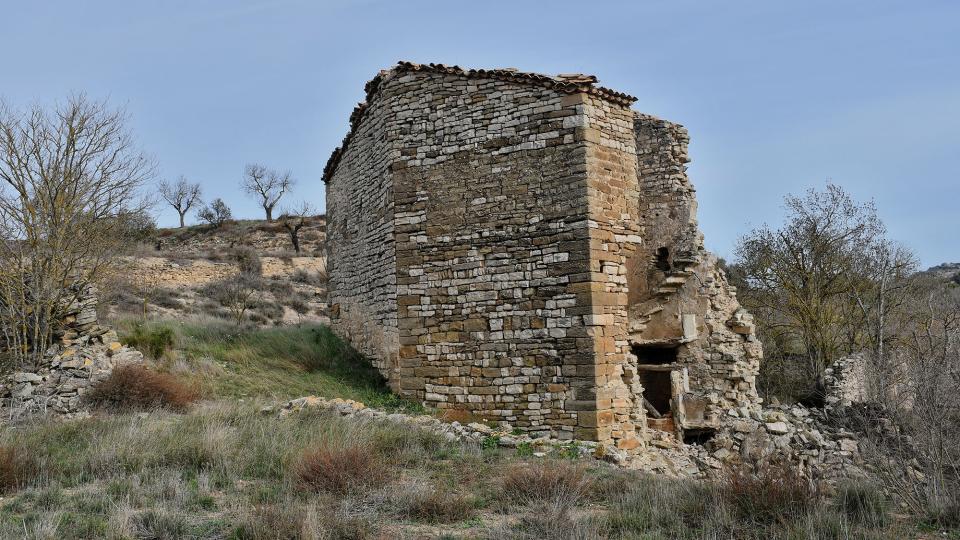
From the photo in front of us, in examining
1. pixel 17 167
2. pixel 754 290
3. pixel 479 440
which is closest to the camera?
pixel 479 440

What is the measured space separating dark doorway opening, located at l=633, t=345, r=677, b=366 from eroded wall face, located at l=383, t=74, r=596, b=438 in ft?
7.21

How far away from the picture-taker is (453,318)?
1053 cm

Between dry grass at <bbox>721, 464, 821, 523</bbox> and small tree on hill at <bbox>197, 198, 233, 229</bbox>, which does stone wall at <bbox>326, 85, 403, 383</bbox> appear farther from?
small tree on hill at <bbox>197, 198, 233, 229</bbox>

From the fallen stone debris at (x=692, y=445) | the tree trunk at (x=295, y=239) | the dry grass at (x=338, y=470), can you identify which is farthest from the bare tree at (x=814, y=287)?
the tree trunk at (x=295, y=239)

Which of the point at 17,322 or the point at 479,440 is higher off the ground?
the point at 17,322

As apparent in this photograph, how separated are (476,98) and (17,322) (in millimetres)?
8665

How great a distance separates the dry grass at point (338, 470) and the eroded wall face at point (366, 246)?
176 inches

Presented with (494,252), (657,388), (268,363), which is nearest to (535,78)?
(494,252)

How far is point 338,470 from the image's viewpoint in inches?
245

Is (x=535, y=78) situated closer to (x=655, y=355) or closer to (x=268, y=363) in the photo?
(x=655, y=355)

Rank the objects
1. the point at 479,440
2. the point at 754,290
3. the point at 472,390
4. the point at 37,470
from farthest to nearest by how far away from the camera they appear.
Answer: the point at 754,290
the point at 472,390
the point at 479,440
the point at 37,470

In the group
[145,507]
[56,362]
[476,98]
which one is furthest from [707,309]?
[56,362]

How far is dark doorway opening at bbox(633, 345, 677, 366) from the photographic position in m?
11.2

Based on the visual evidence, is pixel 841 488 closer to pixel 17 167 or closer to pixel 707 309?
pixel 707 309
